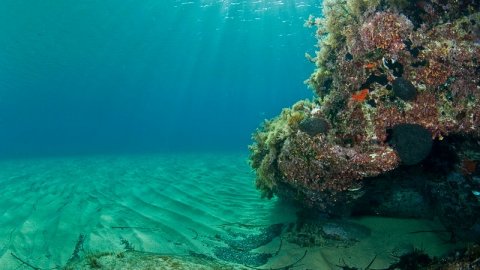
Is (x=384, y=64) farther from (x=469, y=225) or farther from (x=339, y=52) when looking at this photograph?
(x=469, y=225)

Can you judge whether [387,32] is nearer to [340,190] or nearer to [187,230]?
[340,190]

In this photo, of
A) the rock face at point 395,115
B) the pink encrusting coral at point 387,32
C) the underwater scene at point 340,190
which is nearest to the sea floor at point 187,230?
the underwater scene at point 340,190

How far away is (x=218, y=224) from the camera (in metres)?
7.87

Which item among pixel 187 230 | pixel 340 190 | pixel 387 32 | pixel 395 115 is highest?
pixel 387 32

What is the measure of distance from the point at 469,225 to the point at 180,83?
270ft

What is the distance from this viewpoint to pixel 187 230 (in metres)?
7.38

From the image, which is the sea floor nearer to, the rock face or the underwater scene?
the underwater scene

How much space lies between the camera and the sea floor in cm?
541

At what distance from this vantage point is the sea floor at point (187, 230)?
17.7 ft

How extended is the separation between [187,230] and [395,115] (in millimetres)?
5014

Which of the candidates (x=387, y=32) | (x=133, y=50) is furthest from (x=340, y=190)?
(x=133, y=50)

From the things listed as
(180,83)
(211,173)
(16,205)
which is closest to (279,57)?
(180,83)

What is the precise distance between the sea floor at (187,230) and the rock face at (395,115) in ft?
1.83

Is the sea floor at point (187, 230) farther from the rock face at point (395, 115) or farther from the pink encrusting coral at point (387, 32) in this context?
the pink encrusting coral at point (387, 32)
